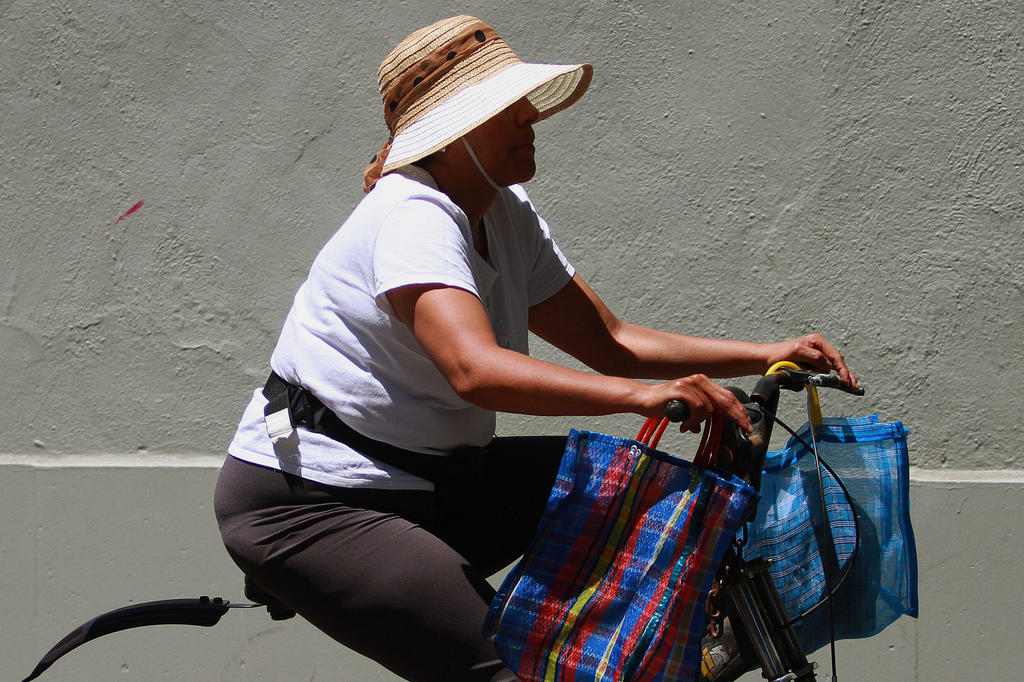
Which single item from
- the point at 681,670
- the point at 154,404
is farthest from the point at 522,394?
the point at 154,404

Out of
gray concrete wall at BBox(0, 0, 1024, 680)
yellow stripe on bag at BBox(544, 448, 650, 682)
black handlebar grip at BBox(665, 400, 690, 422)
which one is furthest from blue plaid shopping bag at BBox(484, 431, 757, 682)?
gray concrete wall at BBox(0, 0, 1024, 680)

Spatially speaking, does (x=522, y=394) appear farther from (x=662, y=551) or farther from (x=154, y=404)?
(x=154, y=404)

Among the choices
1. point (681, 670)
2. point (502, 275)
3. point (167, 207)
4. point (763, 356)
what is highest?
point (167, 207)

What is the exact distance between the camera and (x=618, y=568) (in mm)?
1638

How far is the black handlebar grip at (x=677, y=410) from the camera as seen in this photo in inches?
58.9

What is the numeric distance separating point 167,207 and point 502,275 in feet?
6.17

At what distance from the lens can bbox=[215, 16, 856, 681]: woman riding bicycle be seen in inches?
68.7

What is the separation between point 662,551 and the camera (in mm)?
1585

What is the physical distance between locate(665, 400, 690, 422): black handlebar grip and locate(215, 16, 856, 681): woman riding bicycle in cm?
19

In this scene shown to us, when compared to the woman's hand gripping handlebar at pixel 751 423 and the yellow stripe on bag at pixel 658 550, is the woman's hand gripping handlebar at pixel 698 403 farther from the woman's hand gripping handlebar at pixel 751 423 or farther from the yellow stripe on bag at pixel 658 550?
the yellow stripe on bag at pixel 658 550

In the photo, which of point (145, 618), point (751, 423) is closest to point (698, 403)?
point (751, 423)

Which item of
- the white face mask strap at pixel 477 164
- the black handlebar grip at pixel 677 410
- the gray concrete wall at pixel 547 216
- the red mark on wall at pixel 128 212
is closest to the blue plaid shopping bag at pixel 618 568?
the black handlebar grip at pixel 677 410

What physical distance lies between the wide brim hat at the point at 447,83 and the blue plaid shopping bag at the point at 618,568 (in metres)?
0.63

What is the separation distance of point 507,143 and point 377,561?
0.81m
